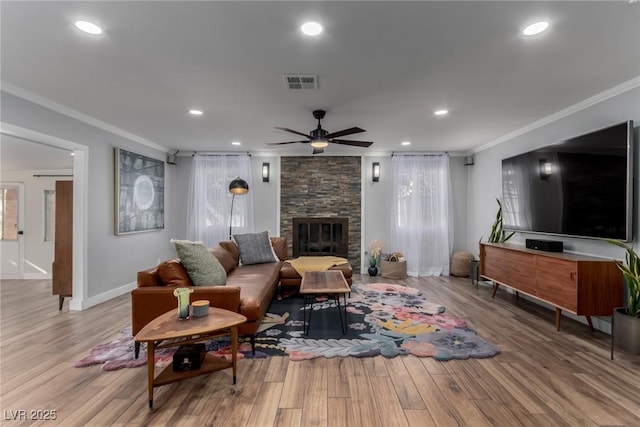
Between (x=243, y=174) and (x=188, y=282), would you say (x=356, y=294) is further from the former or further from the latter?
(x=243, y=174)

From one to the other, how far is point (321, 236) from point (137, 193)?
11.5 feet

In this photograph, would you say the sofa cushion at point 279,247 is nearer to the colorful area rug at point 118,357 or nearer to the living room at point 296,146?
the living room at point 296,146

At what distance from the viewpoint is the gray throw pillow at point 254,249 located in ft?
15.6

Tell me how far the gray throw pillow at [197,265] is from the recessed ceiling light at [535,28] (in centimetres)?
330

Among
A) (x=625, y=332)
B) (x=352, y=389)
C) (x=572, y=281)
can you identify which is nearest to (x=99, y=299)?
(x=352, y=389)

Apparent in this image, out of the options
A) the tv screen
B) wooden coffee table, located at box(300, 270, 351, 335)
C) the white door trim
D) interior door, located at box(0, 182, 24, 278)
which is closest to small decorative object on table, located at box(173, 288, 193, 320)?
wooden coffee table, located at box(300, 270, 351, 335)

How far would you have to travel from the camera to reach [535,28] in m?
2.03

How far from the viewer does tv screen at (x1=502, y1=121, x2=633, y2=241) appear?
289 cm

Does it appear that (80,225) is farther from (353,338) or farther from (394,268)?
(394,268)

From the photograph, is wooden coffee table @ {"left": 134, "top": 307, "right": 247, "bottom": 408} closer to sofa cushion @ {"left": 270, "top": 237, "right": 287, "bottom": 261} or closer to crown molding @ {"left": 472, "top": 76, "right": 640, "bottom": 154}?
sofa cushion @ {"left": 270, "top": 237, "right": 287, "bottom": 261}

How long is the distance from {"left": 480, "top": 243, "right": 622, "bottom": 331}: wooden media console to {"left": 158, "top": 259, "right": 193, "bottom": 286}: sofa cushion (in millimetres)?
3825

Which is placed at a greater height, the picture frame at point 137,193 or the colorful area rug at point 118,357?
the picture frame at point 137,193

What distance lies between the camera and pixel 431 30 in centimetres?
206

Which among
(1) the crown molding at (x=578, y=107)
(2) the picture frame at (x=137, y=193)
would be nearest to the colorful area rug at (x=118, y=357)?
(2) the picture frame at (x=137, y=193)
